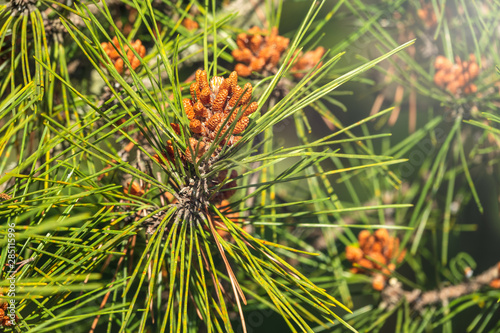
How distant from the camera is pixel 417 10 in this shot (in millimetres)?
892

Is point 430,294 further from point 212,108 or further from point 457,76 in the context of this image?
point 212,108

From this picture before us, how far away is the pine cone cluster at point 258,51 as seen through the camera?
2.10 ft

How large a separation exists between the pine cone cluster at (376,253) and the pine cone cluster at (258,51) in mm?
393

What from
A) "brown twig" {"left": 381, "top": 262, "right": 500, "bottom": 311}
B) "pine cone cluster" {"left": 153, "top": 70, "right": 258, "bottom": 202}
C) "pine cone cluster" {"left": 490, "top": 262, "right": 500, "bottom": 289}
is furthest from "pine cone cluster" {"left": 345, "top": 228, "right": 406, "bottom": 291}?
"pine cone cluster" {"left": 153, "top": 70, "right": 258, "bottom": 202}

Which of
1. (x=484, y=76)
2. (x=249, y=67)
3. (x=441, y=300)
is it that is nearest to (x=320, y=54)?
(x=249, y=67)

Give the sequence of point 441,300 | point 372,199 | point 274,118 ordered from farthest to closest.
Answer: point 372,199 → point 441,300 → point 274,118

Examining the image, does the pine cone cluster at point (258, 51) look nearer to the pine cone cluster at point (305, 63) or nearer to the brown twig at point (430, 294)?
the pine cone cluster at point (305, 63)

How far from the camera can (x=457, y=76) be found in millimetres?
750

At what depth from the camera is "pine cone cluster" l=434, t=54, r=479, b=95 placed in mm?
742

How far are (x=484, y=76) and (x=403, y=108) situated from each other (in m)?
0.36

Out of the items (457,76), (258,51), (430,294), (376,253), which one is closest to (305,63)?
(258,51)

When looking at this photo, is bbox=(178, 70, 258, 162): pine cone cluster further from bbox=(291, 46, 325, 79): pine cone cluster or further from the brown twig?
the brown twig

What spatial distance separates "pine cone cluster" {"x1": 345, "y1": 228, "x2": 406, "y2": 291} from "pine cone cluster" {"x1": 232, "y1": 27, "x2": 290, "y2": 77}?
393mm

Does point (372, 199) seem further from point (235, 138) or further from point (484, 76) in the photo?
point (235, 138)
